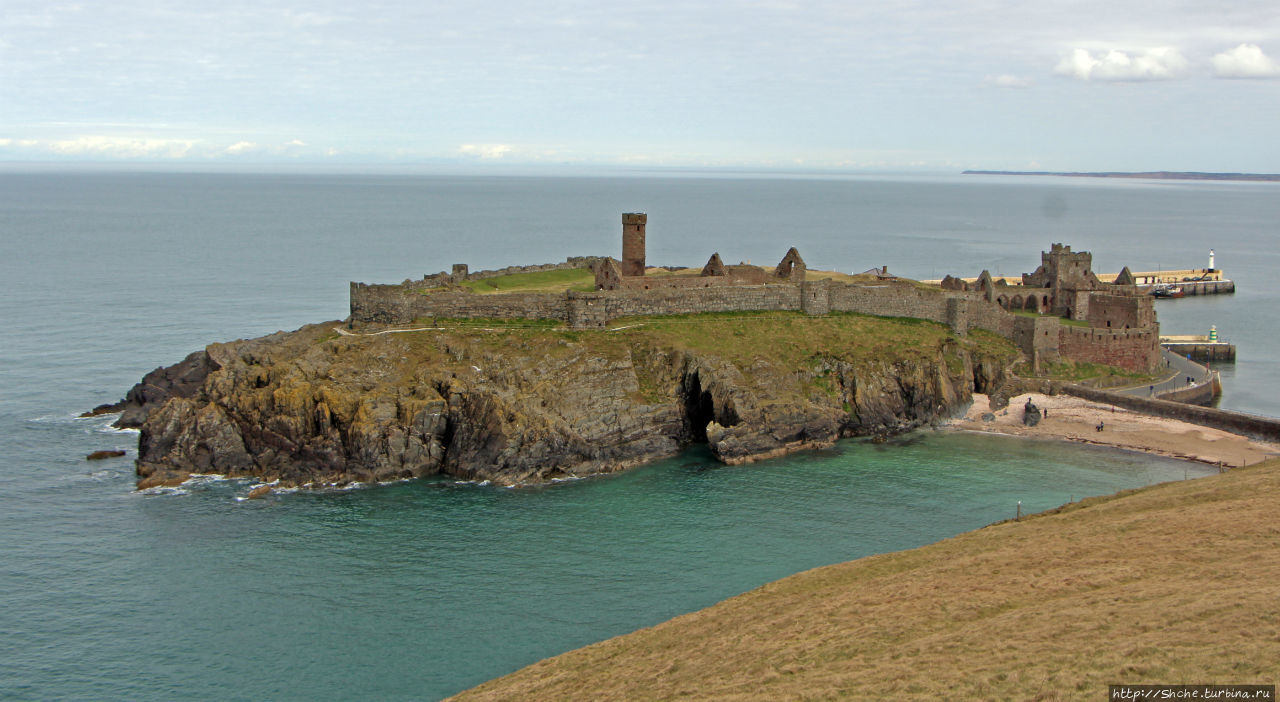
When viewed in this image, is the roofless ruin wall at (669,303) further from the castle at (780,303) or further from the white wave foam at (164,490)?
the white wave foam at (164,490)

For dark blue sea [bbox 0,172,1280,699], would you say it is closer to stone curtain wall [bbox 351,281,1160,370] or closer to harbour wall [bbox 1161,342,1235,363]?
harbour wall [bbox 1161,342,1235,363]

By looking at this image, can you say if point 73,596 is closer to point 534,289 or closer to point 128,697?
point 128,697

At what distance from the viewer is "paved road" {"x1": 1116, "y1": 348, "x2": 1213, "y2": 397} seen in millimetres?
69750

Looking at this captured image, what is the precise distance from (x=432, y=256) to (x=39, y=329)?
66.6m

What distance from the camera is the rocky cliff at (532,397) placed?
53969 mm

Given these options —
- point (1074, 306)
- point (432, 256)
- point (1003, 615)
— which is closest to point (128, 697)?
point (1003, 615)

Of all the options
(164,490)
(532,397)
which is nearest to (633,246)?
(532,397)

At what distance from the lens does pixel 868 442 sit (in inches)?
2432

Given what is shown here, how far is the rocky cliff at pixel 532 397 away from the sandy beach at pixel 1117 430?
266 centimetres

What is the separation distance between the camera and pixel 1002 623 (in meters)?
25.5

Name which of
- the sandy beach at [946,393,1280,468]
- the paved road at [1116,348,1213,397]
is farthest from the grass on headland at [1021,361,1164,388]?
the sandy beach at [946,393,1280,468]

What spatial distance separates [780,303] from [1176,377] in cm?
2825

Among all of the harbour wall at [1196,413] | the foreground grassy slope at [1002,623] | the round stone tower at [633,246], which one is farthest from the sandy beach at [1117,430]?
the round stone tower at [633,246]

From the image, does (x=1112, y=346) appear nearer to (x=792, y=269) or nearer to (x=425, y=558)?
(x=792, y=269)
